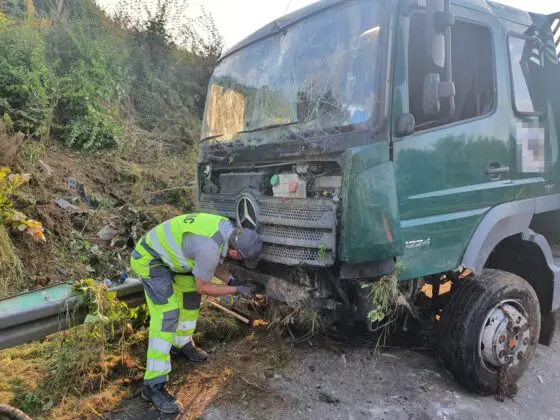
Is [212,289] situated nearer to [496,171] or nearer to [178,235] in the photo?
[178,235]

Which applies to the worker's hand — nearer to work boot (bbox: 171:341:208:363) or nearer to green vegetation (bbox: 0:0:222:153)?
work boot (bbox: 171:341:208:363)

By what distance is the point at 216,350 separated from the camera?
339 centimetres

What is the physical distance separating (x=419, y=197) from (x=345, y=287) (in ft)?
2.35

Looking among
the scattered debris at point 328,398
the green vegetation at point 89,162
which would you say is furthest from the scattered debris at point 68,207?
the scattered debris at point 328,398

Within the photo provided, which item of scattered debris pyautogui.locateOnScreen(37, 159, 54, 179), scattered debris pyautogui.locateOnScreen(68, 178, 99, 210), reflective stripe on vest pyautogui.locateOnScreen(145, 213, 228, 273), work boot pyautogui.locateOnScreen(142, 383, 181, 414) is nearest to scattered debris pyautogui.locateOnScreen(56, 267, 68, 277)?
scattered debris pyautogui.locateOnScreen(68, 178, 99, 210)

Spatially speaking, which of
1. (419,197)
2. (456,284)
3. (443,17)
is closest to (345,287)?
(419,197)

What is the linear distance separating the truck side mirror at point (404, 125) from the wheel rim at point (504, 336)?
54.9 inches

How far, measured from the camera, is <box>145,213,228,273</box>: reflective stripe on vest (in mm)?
2797

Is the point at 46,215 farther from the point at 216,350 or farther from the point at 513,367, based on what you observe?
the point at 513,367

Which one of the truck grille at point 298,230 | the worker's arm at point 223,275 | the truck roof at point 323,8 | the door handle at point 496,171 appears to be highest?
the truck roof at point 323,8

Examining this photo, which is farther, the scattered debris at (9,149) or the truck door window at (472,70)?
the scattered debris at (9,149)

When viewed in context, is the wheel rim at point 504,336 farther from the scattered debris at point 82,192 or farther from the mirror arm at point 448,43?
the scattered debris at point 82,192

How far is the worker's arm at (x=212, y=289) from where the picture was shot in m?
2.79

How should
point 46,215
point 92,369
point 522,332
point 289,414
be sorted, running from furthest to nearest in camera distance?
point 46,215 → point 522,332 → point 92,369 → point 289,414
